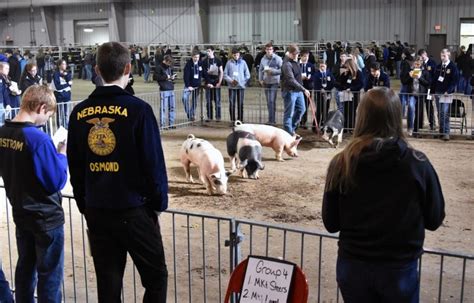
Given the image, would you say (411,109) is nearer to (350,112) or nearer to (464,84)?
(350,112)

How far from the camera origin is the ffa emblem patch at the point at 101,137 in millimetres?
3100

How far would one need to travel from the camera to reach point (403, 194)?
2.68 meters

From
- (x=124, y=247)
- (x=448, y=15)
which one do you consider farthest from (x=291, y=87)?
(x=448, y=15)

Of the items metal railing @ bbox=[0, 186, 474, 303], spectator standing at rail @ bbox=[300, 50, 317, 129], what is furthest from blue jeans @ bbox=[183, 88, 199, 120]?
metal railing @ bbox=[0, 186, 474, 303]

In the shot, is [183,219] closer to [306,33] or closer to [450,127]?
[450,127]

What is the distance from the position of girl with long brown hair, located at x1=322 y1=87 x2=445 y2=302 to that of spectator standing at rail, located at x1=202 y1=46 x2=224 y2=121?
40.5ft

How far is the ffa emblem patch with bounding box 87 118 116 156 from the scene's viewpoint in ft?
10.2

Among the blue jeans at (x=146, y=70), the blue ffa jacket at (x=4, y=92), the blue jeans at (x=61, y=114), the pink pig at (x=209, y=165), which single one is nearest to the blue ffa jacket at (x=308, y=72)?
the pink pig at (x=209, y=165)

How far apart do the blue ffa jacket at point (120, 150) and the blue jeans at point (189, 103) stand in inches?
463

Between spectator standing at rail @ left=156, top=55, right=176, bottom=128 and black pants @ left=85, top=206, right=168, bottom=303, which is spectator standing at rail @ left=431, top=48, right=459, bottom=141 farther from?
black pants @ left=85, top=206, right=168, bottom=303

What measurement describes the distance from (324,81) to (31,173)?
10199 mm

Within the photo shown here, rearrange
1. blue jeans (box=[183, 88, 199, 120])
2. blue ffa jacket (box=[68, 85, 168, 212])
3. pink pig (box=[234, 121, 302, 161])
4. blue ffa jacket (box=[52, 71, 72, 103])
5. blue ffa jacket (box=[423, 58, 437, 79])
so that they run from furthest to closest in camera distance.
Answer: blue jeans (box=[183, 88, 199, 120]), blue ffa jacket (box=[52, 71, 72, 103]), blue ffa jacket (box=[423, 58, 437, 79]), pink pig (box=[234, 121, 302, 161]), blue ffa jacket (box=[68, 85, 168, 212])

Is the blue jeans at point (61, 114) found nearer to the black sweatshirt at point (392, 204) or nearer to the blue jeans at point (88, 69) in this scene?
the black sweatshirt at point (392, 204)

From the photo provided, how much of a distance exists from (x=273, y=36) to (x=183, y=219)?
2589 centimetres
